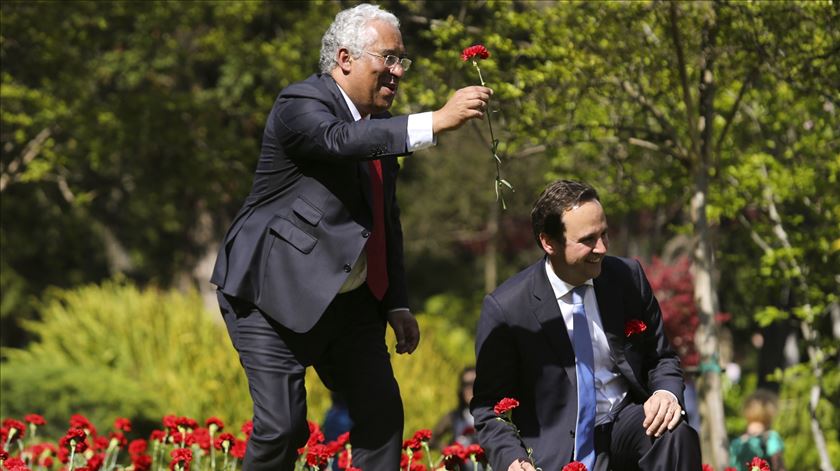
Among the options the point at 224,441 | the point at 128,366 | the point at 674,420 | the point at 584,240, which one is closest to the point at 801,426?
the point at 128,366

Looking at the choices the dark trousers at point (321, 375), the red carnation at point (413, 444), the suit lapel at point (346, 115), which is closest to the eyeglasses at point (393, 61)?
the suit lapel at point (346, 115)

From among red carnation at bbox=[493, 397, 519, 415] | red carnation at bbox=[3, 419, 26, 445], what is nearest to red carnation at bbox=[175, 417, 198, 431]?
red carnation at bbox=[3, 419, 26, 445]

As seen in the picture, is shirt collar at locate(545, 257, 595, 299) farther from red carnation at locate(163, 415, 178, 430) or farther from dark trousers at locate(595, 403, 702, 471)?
red carnation at locate(163, 415, 178, 430)

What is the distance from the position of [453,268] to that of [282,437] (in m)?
25.5

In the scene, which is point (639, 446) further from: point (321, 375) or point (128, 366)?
point (128, 366)

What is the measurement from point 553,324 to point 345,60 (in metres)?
1.14

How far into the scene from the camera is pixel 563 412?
4484mm

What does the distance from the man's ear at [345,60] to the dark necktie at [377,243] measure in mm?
327

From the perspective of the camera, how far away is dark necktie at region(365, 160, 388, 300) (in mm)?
4504

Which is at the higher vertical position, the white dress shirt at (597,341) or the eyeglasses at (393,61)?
the eyeglasses at (393,61)

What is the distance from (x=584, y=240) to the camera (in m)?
4.38

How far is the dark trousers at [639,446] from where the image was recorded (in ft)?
13.9

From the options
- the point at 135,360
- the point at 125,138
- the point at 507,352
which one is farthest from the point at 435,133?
the point at 135,360

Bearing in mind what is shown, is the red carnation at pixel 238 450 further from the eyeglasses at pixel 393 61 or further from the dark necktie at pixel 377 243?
the eyeglasses at pixel 393 61
